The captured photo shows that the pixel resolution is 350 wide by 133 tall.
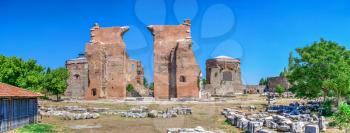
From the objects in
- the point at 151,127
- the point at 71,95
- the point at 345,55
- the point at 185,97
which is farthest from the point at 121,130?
the point at 71,95

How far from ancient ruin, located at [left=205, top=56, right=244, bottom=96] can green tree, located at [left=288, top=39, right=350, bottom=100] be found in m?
32.1

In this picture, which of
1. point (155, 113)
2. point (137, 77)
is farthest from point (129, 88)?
point (155, 113)

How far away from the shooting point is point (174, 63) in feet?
163

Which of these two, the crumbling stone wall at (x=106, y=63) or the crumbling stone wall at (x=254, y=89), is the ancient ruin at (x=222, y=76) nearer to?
the crumbling stone wall at (x=254, y=89)

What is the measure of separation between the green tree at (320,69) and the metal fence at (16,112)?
22.3 metres

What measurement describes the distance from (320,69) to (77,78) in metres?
39.8

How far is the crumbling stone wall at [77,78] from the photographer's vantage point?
2466 inches

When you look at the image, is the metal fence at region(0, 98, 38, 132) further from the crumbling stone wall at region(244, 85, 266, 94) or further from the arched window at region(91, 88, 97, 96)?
the crumbling stone wall at region(244, 85, 266, 94)

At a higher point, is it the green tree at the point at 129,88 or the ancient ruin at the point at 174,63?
the ancient ruin at the point at 174,63

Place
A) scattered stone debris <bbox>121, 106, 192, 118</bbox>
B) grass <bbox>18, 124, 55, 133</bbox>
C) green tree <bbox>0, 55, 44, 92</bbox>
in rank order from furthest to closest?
green tree <bbox>0, 55, 44, 92</bbox> → scattered stone debris <bbox>121, 106, 192, 118</bbox> → grass <bbox>18, 124, 55, 133</bbox>

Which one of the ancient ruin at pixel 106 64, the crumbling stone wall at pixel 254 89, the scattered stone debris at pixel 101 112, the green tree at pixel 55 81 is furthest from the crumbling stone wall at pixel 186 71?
the crumbling stone wall at pixel 254 89

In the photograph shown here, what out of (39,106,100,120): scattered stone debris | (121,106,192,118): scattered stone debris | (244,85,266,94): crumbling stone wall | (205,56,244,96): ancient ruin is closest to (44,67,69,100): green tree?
(39,106,100,120): scattered stone debris

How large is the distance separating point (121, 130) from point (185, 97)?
2533 centimetres

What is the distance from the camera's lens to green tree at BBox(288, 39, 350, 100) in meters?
33.4
